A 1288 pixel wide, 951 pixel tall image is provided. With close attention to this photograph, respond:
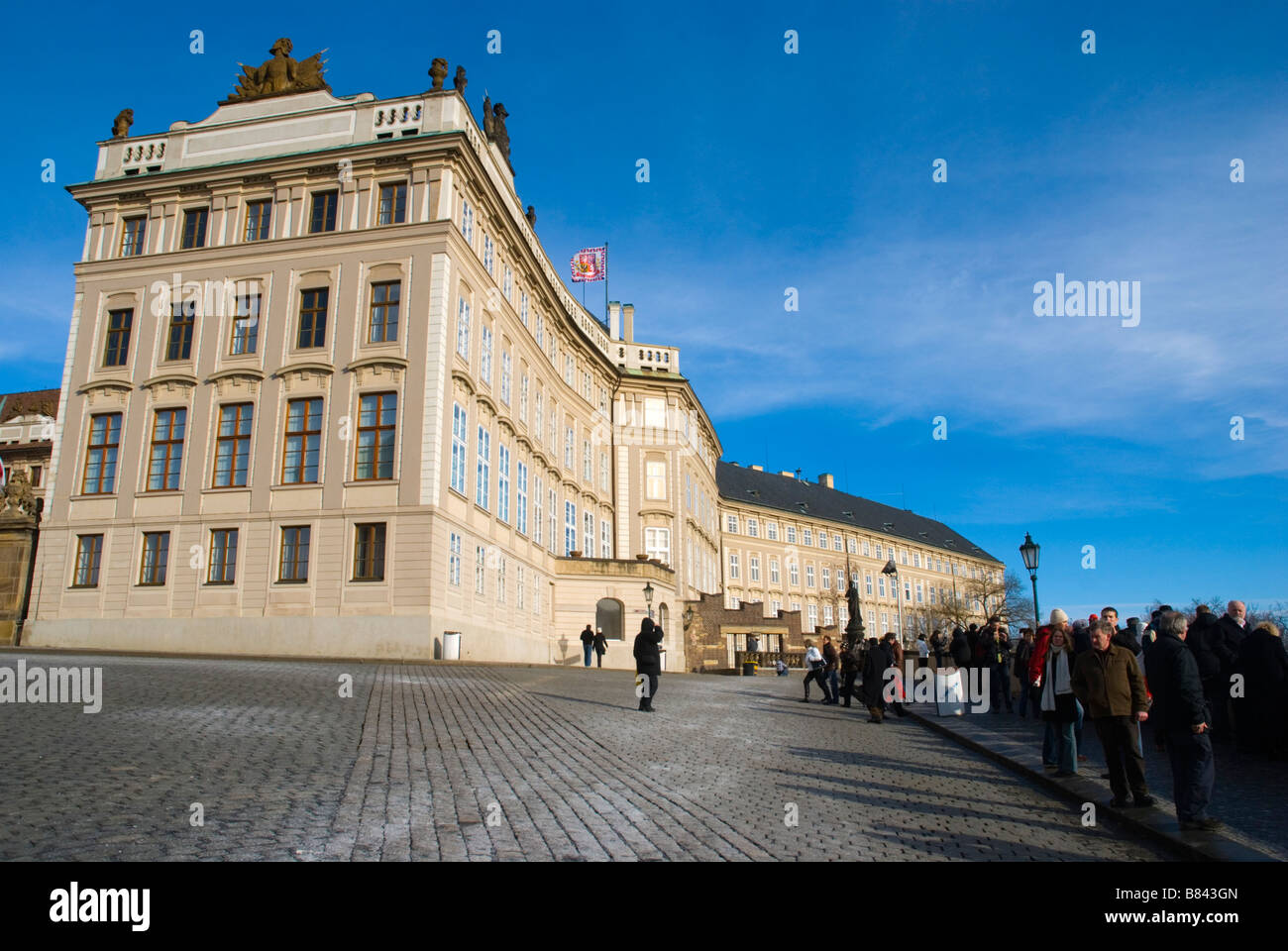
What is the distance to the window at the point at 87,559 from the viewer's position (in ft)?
104

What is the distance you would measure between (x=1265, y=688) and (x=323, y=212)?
30918 millimetres

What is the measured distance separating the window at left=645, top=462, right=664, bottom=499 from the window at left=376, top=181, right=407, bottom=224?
26.8 meters

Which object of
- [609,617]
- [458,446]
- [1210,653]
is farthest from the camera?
[609,617]

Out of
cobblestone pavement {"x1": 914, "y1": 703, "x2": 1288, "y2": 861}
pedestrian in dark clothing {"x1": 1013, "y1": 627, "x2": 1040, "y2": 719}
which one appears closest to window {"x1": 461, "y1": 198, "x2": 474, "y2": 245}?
pedestrian in dark clothing {"x1": 1013, "y1": 627, "x2": 1040, "y2": 719}

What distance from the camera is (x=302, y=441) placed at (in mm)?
30719

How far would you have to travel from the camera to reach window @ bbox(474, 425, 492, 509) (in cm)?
3366

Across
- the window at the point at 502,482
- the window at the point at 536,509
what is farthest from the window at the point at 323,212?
the window at the point at 536,509

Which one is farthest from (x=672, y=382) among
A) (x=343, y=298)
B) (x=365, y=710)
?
(x=365, y=710)

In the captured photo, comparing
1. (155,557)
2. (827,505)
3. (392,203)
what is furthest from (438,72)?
(827,505)

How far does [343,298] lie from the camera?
104 feet

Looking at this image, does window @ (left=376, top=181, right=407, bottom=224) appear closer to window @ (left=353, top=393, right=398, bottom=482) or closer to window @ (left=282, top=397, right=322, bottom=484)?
window @ (left=353, top=393, right=398, bottom=482)

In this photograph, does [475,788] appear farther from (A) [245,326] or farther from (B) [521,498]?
(B) [521,498]

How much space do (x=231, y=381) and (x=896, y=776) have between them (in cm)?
2771

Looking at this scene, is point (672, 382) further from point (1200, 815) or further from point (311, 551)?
point (1200, 815)
